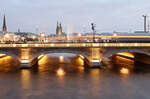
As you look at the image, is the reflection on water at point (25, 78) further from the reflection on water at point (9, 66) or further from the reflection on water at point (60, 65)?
the reflection on water at point (9, 66)

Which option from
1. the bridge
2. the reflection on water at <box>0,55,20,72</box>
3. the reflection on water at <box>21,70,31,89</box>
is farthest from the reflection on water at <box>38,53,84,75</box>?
the reflection on water at <box>0,55,20,72</box>

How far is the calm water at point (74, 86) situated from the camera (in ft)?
77.7

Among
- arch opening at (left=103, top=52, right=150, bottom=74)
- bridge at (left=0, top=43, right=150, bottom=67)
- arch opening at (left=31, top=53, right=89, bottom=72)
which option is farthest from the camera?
arch opening at (left=103, top=52, right=150, bottom=74)

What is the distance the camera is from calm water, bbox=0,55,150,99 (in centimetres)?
2369

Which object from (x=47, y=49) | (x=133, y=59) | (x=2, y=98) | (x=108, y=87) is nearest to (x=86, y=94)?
(x=108, y=87)

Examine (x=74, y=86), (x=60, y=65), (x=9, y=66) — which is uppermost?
(x=9, y=66)

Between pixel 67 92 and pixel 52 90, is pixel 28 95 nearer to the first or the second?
pixel 52 90

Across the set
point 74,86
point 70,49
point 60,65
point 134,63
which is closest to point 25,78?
point 74,86

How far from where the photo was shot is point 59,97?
2297cm

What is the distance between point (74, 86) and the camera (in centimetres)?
2766

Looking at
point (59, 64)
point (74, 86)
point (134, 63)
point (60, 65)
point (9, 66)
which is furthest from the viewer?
point (134, 63)

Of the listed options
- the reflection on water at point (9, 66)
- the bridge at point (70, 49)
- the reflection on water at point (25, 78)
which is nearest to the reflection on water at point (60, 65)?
the reflection on water at point (25, 78)

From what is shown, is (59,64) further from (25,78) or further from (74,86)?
(74,86)

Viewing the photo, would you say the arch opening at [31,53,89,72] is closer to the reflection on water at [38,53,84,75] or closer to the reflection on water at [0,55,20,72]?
the reflection on water at [38,53,84,75]
